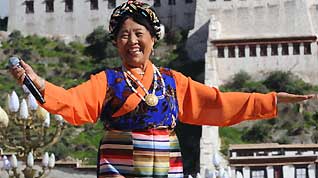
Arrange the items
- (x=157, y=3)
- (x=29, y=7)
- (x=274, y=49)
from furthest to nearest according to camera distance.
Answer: (x=29, y=7) < (x=157, y=3) < (x=274, y=49)

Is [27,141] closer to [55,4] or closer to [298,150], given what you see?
[298,150]

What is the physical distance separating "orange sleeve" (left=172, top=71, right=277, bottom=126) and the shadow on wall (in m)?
51.6

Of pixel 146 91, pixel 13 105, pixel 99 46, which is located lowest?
pixel 146 91

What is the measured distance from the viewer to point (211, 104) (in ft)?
24.5

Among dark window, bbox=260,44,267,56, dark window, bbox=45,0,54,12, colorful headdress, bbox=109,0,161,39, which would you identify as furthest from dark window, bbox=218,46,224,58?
colorful headdress, bbox=109,0,161,39

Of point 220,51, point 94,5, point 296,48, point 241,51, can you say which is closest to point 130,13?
point 220,51

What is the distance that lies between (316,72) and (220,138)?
10851mm

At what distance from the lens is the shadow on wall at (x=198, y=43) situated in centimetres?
5947

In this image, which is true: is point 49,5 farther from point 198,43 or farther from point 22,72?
point 22,72

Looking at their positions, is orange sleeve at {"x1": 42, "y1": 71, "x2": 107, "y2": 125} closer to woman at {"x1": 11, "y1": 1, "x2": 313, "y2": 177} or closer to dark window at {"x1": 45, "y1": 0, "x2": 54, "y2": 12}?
woman at {"x1": 11, "y1": 1, "x2": 313, "y2": 177}

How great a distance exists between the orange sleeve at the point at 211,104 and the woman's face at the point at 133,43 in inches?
12.7

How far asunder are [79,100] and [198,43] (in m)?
53.0

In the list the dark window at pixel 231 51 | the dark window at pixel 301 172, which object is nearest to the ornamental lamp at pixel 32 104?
the dark window at pixel 301 172

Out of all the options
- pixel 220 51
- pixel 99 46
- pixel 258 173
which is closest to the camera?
pixel 258 173
